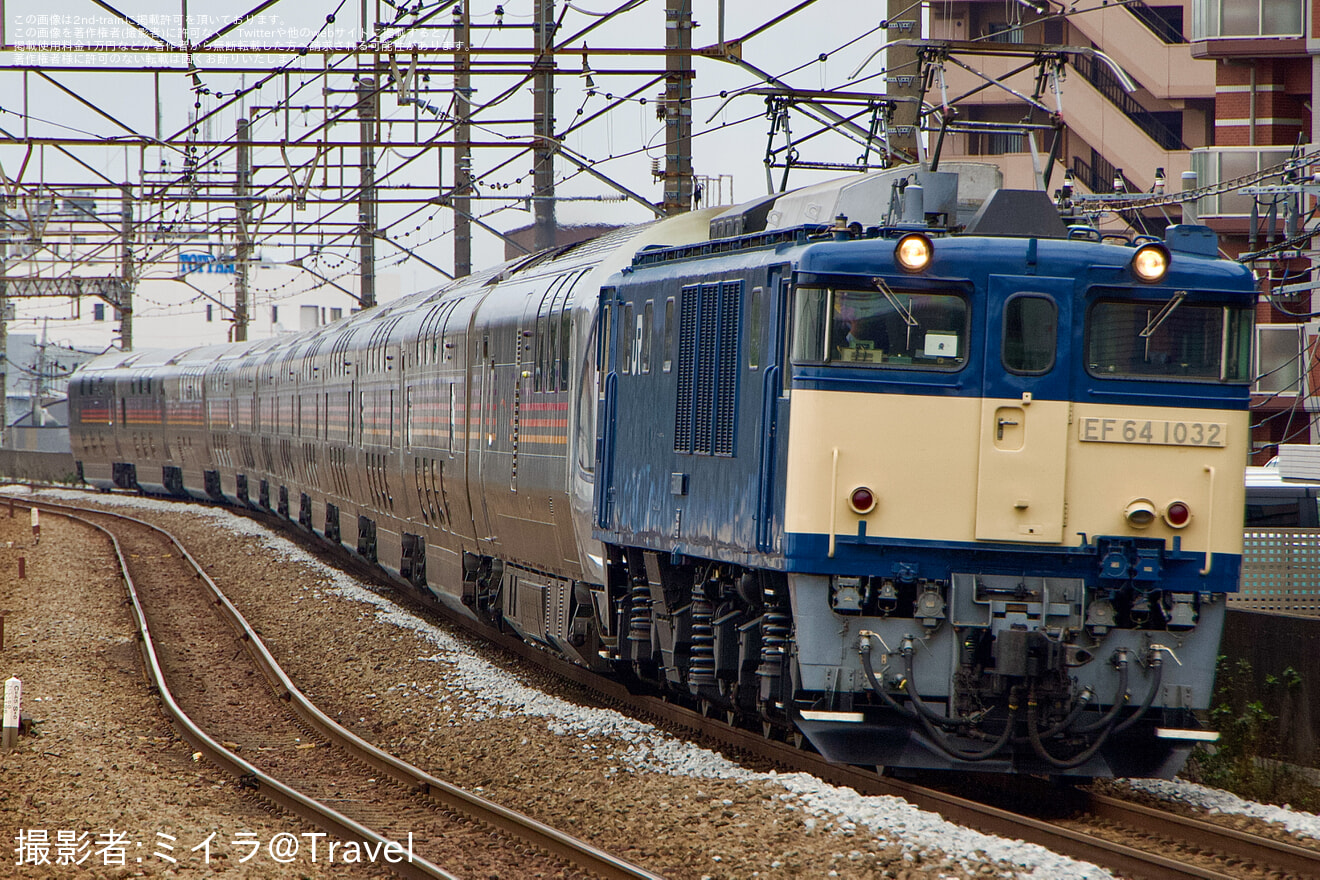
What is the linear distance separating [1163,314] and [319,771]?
272 inches

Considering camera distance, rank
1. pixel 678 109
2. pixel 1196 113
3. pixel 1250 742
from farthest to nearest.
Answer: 1. pixel 1196 113
2. pixel 678 109
3. pixel 1250 742

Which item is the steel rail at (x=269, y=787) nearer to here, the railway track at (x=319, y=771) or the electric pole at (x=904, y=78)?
the railway track at (x=319, y=771)

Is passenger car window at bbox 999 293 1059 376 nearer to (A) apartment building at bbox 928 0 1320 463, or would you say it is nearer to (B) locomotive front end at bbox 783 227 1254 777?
(B) locomotive front end at bbox 783 227 1254 777

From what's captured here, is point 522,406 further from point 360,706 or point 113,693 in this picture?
point 113,693

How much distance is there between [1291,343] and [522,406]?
18.1 m

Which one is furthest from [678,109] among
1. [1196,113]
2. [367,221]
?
[1196,113]

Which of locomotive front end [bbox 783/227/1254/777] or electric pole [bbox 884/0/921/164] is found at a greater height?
electric pole [bbox 884/0/921/164]

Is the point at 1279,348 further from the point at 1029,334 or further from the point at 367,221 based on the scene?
the point at 1029,334

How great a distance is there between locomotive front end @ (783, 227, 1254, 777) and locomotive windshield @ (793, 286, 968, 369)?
13 mm

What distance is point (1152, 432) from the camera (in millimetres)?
9359

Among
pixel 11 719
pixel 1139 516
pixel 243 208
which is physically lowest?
pixel 11 719

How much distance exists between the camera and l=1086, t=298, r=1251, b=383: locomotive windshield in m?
9.43

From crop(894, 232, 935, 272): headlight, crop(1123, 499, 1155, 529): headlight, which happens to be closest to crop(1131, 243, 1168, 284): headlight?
crop(894, 232, 935, 272): headlight

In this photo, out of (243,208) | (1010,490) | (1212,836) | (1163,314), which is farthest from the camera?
(243,208)
